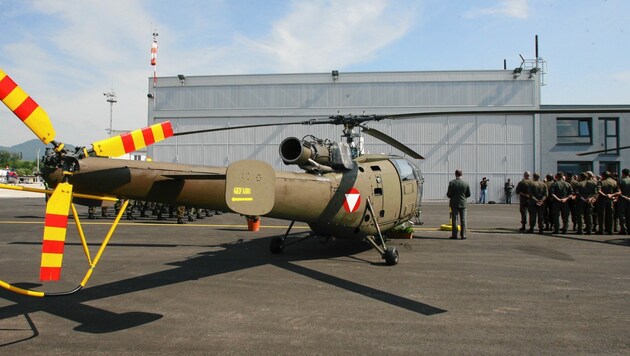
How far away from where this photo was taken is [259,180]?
5.48m

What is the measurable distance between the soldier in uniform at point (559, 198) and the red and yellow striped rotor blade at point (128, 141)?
1232 cm

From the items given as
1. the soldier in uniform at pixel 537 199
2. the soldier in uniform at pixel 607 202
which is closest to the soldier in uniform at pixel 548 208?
the soldier in uniform at pixel 537 199

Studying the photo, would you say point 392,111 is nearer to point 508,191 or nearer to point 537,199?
point 508,191

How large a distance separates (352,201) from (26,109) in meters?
5.26

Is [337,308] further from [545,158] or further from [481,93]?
[545,158]

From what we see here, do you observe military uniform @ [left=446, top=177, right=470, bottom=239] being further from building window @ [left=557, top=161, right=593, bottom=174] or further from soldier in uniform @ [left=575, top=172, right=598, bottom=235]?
building window @ [left=557, top=161, right=593, bottom=174]

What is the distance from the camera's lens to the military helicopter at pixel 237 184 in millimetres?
4133

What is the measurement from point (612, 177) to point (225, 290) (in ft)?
43.8

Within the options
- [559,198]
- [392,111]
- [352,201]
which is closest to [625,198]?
[559,198]

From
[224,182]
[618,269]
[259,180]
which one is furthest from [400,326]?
[618,269]

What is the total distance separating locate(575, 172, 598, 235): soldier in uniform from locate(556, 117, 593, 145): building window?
70.4 feet

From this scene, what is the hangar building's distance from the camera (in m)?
30.5

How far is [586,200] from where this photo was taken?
12.8 meters

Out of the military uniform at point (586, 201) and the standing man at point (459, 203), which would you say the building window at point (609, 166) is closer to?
the military uniform at point (586, 201)
